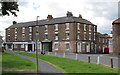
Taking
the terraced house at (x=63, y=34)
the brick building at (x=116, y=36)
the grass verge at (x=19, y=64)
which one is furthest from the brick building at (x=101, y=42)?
the grass verge at (x=19, y=64)

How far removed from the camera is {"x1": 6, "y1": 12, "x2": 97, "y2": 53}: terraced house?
47.5m

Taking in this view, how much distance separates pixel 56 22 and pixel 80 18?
812 centimetres

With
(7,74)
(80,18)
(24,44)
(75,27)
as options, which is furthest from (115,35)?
(24,44)

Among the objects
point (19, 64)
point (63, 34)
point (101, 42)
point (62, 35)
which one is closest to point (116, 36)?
point (63, 34)

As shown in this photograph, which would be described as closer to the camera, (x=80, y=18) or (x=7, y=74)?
(x=7, y=74)

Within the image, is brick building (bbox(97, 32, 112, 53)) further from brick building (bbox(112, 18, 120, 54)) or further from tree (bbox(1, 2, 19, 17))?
tree (bbox(1, 2, 19, 17))

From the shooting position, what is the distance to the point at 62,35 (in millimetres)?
49062

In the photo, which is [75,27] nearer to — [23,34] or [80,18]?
[80,18]

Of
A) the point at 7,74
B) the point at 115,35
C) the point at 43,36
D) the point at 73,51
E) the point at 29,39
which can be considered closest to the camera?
the point at 7,74

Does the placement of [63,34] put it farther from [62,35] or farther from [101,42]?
[101,42]

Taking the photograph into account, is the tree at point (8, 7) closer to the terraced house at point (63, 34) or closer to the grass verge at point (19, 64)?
the grass verge at point (19, 64)

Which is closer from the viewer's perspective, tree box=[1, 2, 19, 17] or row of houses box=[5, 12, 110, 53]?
tree box=[1, 2, 19, 17]

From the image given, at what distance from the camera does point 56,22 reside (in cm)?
5075

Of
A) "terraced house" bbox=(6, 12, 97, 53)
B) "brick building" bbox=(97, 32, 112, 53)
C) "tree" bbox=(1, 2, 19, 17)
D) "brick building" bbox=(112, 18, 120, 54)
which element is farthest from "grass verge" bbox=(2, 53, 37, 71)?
"brick building" bbox=(97, 32, 112, 53)
